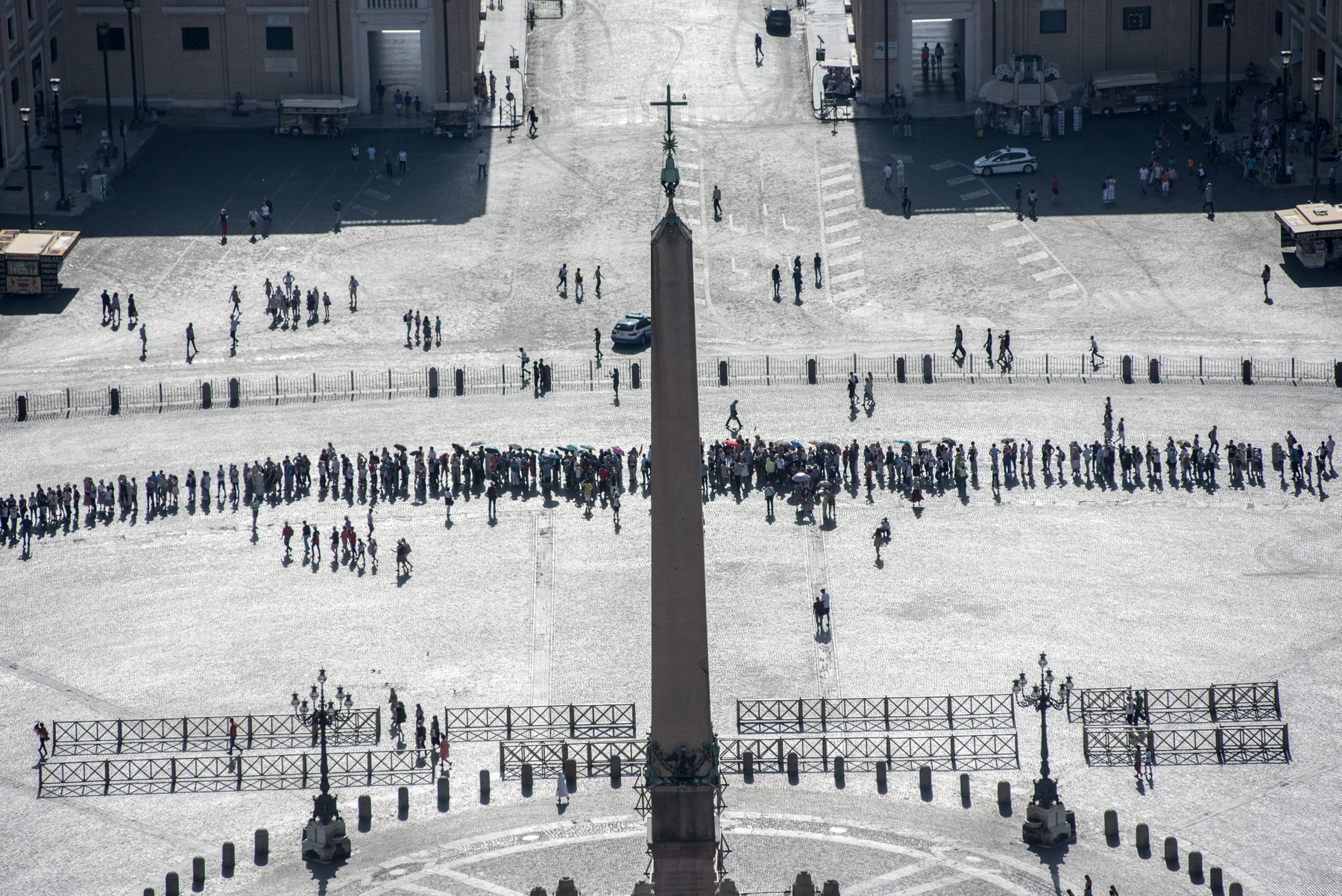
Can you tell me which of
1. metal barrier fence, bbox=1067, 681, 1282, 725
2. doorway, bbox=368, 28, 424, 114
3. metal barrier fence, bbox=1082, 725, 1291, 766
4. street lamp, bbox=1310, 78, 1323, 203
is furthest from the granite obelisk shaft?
doorway, bbox=368, 28, 424, 114

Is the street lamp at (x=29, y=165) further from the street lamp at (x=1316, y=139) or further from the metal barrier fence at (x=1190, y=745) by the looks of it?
the metal barrier fence at (x=1190, y=745)

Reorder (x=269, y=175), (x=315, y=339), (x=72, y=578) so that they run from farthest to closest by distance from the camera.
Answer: (x=269, y=175), (x=315, y=339), (x=72, y=578)

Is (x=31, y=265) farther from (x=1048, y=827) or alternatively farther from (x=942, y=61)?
(x=1048, y=827)

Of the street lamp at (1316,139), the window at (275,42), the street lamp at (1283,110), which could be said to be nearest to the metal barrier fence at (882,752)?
the street lamp at (1316,139)

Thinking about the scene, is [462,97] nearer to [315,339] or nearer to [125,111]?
[125,111]

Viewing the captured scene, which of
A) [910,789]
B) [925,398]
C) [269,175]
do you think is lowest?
[910,789]

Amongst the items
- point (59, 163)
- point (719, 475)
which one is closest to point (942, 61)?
point (59, 163)

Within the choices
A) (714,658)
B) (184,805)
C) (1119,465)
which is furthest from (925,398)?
(184,805)
